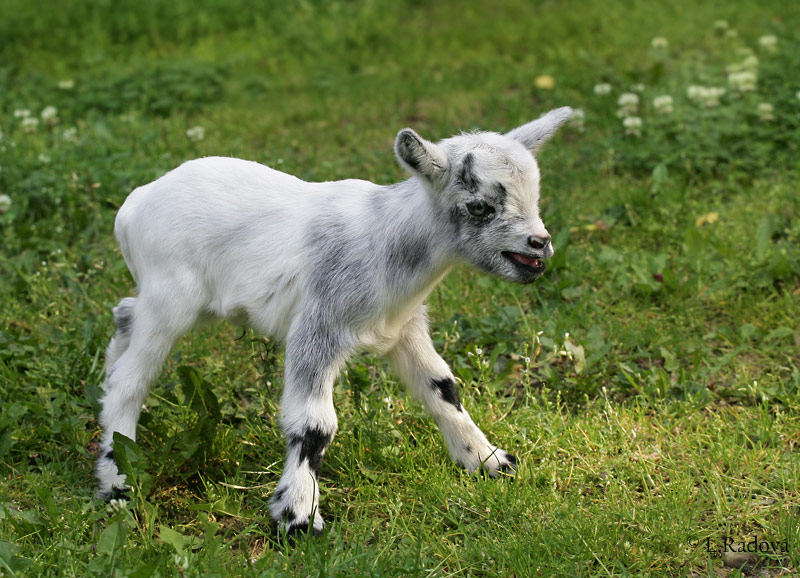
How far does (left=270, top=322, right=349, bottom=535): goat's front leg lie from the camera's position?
3609 mm

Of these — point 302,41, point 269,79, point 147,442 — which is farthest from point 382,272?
point 302,41

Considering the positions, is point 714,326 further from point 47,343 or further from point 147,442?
point 47,343

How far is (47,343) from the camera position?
4859 millimetres

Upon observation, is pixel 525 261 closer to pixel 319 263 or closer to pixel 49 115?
pixel 319 263

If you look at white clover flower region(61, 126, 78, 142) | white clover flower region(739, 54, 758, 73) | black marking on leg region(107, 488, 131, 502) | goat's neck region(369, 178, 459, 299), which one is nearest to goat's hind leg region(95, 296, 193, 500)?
black marking on leg region(107, 488, 131, 502)

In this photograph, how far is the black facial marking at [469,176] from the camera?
11.2 feet

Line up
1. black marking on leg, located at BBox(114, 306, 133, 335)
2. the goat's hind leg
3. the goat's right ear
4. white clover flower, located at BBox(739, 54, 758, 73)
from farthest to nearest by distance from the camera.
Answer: white clover flower, located at BBox(739, 54, 758, 73) → black marking on leg, located at BBox(114, 306, 133, 335) → the goat's hind leg → the goat's right ear

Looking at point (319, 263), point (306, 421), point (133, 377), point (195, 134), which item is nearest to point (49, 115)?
point (195, 134)

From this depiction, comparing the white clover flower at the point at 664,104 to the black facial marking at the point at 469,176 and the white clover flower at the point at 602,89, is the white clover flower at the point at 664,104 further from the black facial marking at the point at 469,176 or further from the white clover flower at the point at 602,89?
the black facial marking at the point at 469,176

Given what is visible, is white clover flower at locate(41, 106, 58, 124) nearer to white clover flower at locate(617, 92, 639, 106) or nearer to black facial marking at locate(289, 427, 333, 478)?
white clover flower at locate(617, 92, 639, 106)

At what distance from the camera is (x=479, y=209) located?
3.45 metres

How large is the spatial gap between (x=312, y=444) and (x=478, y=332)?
62.1 inches

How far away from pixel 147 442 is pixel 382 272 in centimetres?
146

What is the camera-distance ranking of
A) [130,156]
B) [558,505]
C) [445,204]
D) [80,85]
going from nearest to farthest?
[445,204], [558,505], [130,156], [80,85]
